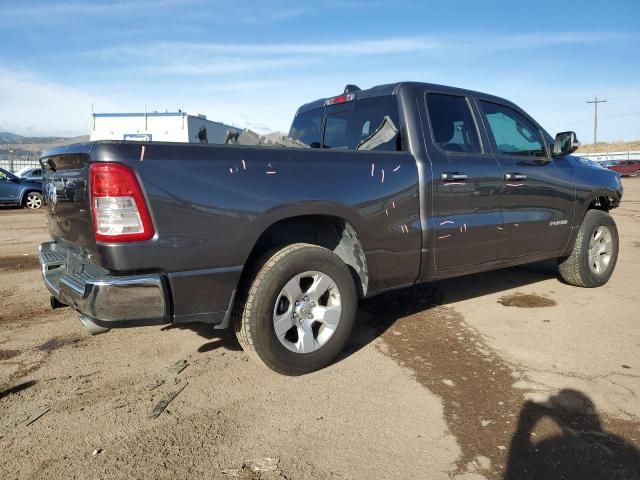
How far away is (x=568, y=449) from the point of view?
A: 242 centimetres

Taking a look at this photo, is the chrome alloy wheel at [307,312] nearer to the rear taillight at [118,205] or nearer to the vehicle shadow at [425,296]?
the vehicle shadow at [425,296]

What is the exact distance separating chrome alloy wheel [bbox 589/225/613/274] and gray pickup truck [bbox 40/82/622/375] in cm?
74

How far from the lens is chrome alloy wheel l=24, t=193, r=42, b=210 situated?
1642cm

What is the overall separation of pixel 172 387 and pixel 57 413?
640 mm

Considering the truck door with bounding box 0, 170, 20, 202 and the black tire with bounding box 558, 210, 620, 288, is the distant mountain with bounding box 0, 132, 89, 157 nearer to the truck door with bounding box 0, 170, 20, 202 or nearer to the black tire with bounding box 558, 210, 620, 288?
the truck door with bounding box 0, 170, 20, 202

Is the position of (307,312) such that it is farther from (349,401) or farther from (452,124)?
(452,124)

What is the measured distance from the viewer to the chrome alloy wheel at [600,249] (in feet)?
17.7

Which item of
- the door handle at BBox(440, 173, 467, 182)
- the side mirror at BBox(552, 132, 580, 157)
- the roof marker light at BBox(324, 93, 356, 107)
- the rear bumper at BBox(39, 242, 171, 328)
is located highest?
the roof marker light at BBox(324, 93, 356, 107)

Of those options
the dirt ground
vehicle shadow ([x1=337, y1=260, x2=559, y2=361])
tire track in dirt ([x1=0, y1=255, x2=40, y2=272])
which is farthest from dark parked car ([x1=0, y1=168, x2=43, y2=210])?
vehicle shadow ([x1=337, y1=260, x2=559, y2=361])

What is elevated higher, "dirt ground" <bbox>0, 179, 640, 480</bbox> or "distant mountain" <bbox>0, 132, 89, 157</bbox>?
"distant mountain" <bbox>0, 132, 89, 157</bbox>

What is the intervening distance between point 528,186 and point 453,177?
1.09 m

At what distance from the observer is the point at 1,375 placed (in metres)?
3.25

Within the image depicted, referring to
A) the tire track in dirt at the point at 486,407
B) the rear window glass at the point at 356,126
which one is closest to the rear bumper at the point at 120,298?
the tire track in dirt at the point at 486,407

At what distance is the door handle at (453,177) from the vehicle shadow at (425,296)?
4.45 feet
